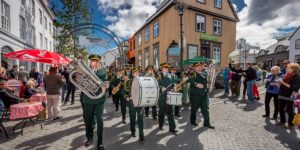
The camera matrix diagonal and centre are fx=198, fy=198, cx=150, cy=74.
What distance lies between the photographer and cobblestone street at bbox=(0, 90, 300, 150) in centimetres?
473

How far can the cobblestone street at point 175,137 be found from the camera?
473cm

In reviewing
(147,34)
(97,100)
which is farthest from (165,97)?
(147,34)

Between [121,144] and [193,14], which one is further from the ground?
[193,14]

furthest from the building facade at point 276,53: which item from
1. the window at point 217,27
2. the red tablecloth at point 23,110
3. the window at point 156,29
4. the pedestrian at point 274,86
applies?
the red tablecloth at point 23,110

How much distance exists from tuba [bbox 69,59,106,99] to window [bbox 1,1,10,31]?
12502mm

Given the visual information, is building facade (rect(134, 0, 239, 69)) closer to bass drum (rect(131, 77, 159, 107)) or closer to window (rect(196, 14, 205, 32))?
window (rect(196, 14, 205, 32))

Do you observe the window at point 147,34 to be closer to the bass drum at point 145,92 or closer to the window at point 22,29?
the window at point 22,29

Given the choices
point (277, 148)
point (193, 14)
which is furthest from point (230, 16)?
point (277, 148)

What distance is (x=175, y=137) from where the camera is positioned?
5.30 m

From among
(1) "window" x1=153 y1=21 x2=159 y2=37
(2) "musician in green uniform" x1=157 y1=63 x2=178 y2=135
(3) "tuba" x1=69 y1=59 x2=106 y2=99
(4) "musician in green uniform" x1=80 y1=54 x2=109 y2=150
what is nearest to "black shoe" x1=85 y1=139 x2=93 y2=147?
(4) "musician in green uniform" x1=80 y1=54 x2=109 y2=150

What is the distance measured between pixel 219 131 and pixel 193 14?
54.9 feet

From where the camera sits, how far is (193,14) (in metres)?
20.3

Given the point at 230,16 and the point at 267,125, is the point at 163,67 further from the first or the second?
the point at 230,16

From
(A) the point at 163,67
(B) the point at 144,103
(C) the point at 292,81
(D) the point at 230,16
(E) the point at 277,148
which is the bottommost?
(E) the point at 277,148
